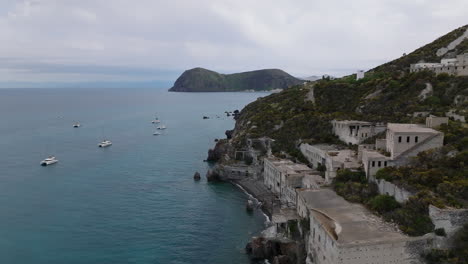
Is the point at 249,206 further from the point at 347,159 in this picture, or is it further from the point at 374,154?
the point at 374,154

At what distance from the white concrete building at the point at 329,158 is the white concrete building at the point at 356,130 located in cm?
286

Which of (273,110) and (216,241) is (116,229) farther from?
(273,110)

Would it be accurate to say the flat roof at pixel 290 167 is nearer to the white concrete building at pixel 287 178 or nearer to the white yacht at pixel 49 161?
the white concrete building at pixel 287 178

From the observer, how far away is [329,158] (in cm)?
4794

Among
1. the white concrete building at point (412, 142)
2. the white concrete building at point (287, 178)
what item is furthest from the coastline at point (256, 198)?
the white concrete building at point (412, 142)

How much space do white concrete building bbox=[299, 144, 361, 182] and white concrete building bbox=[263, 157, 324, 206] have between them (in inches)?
75.0

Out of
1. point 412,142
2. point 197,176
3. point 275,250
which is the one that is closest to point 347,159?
point 412,142

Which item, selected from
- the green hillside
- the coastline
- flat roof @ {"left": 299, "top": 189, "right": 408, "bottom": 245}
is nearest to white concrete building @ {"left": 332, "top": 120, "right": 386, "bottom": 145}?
the green hillside

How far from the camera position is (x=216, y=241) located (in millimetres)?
42312

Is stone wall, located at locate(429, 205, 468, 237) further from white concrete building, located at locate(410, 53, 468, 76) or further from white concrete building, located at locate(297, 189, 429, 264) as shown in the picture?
white concrete building, located at locate(410, 53, 468, 76)

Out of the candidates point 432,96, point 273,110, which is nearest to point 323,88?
point 273,110

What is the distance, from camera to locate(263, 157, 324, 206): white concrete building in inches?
1887

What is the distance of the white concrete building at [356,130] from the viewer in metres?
55.1

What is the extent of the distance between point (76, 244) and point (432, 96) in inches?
2209
